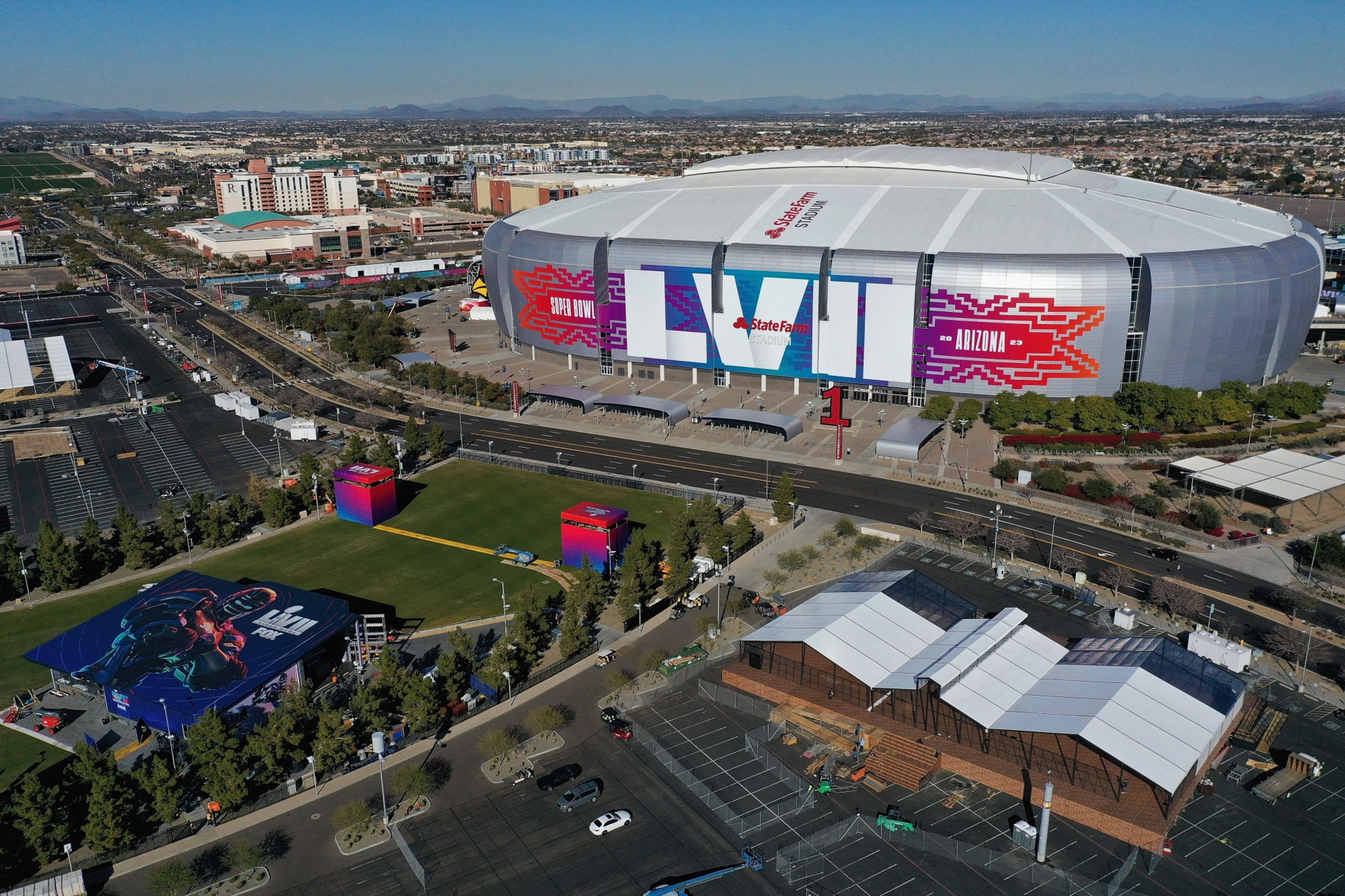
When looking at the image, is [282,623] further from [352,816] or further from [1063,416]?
[1063,416]

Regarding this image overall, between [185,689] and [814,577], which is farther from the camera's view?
[814,577]

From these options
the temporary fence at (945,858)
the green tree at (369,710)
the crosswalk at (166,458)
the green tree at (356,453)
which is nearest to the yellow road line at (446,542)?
the green tree at (356,453)

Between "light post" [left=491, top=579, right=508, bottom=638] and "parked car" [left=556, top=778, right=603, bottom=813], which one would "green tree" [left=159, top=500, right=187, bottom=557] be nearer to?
"light post" [left=491, top=579, right=508, bottom=638]

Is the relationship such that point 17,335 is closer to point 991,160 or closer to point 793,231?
point 793,231

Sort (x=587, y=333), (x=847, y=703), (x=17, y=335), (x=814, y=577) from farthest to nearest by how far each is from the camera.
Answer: (x=17, y=335) → (x=587, y=333) → (x=814, y=577) → (x=847, y=703)

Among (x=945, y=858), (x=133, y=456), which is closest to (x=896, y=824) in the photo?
(x=945, y=858)

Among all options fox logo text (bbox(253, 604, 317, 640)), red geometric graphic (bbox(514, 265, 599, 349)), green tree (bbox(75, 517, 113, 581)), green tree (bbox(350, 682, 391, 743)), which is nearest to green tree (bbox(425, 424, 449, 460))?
red geometric graphic (bbox(514, 265, 599, 349))

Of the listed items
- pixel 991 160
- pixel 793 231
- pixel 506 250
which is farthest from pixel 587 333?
pixel 991 160
